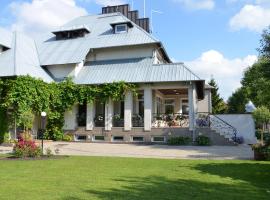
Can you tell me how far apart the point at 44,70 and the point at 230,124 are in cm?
1564

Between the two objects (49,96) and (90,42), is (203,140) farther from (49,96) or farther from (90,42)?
(90,42)

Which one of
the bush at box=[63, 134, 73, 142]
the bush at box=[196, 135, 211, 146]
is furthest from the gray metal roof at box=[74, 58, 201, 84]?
the bush at box=[63, 134, 73, 142]

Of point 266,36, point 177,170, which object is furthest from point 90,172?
point 266,36

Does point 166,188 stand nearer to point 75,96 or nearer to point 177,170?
point 177,170

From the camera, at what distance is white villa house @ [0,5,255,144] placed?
25.9 meters

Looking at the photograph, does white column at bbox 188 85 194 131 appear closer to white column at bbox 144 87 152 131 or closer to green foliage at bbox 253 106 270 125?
white column at bbox 144 87 152 131

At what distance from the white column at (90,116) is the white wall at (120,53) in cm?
454

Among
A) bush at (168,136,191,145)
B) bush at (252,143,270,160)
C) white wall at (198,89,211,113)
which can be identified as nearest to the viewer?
bush at (252,143,270,160)

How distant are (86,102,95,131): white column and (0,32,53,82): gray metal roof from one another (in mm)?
4032

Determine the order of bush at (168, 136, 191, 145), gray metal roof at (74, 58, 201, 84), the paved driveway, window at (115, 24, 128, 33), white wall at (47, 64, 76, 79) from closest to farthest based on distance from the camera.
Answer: the paved driveway < bush at (168, 136, 191, 145) < gray metal roof at (74, 58, 201, 84) < white wall at (47, 64, 76, 79) < window at (115, 24, 128, 33)

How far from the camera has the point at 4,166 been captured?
514 inches

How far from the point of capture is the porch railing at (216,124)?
25.6 meters

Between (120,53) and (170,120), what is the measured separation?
23.5 feet

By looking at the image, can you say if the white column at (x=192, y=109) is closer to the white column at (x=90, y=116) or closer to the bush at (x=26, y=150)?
the white column at (x=90, y=116)
